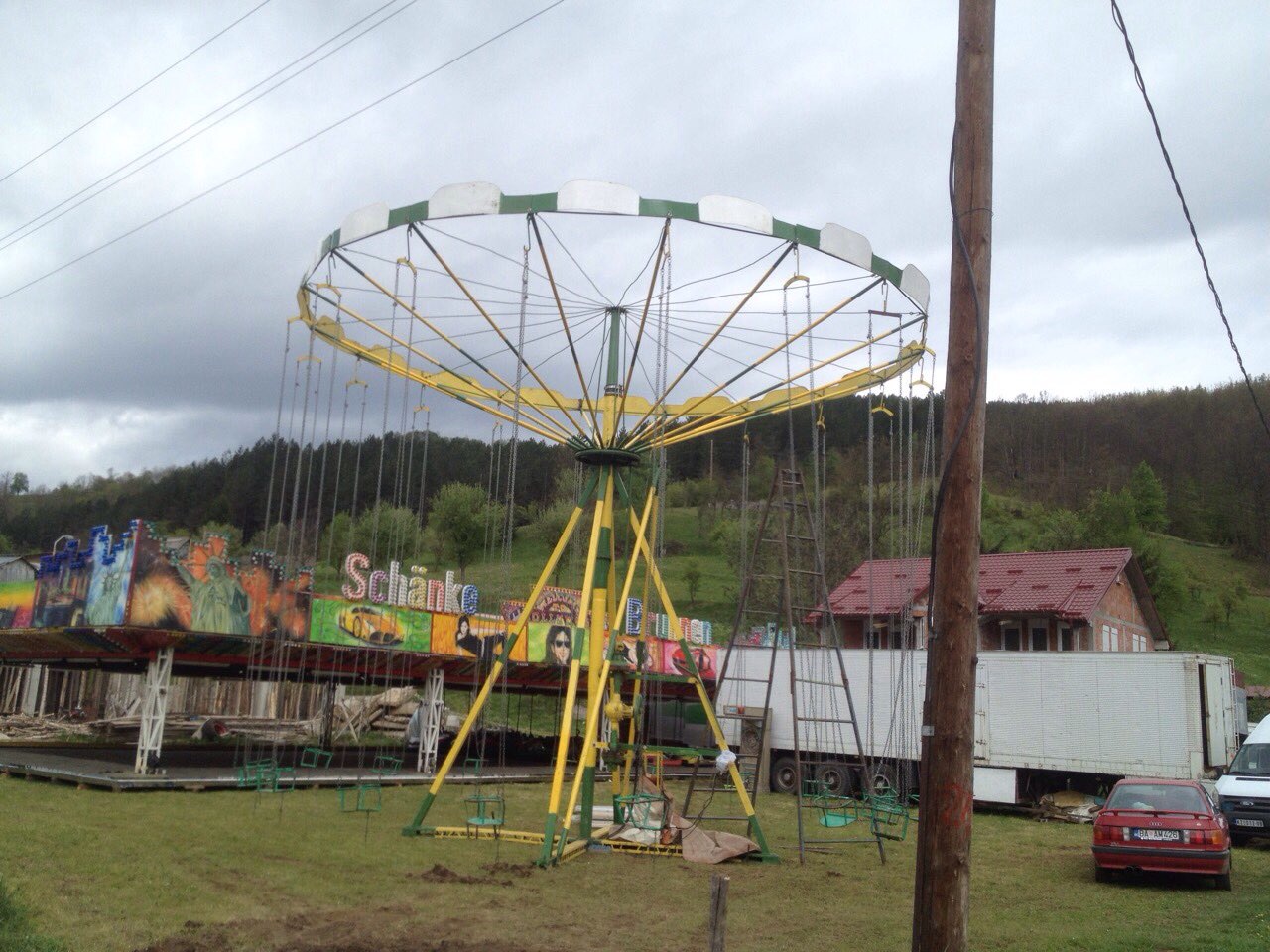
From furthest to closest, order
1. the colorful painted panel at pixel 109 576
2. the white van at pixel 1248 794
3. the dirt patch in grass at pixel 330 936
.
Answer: the colorful painted panel at pixel 109 576
the white van at pixel 1248 794
the dirt patch in grass at pixel 330 936

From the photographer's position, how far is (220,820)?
1681 centimetres

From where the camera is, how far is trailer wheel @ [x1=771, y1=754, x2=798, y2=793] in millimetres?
26641

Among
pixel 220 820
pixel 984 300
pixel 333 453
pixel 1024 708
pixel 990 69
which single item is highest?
pixel 333 453

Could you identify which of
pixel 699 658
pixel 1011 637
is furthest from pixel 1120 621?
pixel 699 658

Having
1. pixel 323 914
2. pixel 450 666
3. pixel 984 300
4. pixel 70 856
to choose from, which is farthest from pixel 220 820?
pixel 984 300

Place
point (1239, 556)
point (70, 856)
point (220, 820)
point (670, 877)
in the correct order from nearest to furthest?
1. point (70, 856)
2. point (670, 877)
3. point (220, 820)
4. point (1239, 556)

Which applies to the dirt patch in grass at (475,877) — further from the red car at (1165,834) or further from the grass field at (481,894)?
the red car at (1165,834)

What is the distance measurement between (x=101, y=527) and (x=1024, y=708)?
19.6 m

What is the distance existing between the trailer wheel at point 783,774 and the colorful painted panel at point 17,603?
1813 centimetres

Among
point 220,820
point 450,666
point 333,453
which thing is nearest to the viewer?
point 220,820

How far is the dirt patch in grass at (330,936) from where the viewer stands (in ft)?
29.4

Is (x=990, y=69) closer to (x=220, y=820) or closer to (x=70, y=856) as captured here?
(x=70, y=856)

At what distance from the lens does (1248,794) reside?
1808 centimetres

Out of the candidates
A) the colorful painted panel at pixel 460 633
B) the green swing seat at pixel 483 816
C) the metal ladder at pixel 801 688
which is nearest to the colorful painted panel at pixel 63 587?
the colorful painted panel at pixel 460 633
